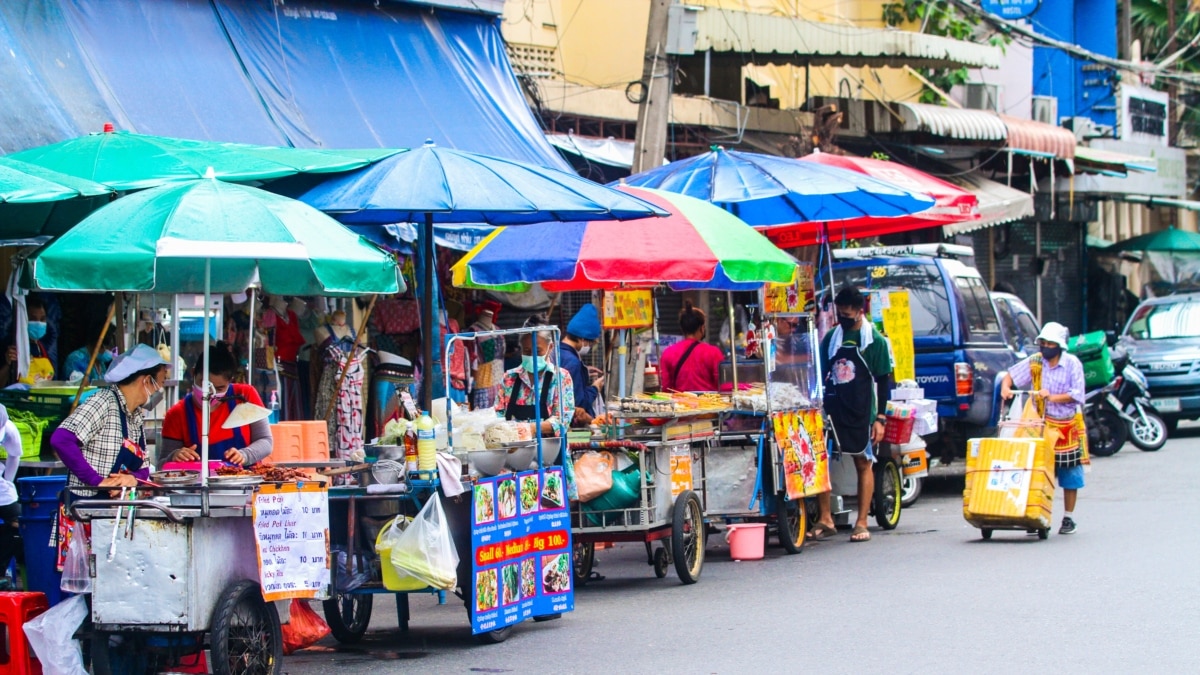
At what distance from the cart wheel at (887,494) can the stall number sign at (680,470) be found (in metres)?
3.08

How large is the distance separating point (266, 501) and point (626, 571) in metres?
5.09

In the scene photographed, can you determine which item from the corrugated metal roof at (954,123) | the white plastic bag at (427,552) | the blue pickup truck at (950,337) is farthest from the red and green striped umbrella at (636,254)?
the corrugated metal roof at (954,123)

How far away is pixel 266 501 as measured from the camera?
7.14 metres

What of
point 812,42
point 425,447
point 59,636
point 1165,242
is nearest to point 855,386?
point 425,447

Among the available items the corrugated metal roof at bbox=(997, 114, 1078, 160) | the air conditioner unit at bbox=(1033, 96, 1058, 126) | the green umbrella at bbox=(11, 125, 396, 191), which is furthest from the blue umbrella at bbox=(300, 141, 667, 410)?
the air conditioner unit at bbox=(1033, 96, 1058, 126)

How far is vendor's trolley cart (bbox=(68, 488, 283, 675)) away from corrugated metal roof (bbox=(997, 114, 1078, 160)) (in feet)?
64.0

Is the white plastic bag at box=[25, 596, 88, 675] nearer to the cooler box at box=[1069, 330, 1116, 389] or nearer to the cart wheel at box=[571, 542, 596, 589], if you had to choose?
the cart wheel at box=[571, 542, 596, 589]

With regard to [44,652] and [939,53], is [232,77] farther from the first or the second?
[939,53]

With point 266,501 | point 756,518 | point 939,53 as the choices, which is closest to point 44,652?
point 266,501

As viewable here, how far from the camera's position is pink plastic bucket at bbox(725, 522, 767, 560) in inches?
470

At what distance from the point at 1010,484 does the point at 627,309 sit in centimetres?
337

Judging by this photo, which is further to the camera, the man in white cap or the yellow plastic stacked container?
the man in white cap

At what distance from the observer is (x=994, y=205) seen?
22.2m

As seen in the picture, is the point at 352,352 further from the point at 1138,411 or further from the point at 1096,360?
the point at 1138,411
